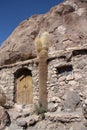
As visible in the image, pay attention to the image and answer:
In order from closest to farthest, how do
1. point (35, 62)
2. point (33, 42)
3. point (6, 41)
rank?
point (35, 62)
point (33, 42)
point (6, 41)

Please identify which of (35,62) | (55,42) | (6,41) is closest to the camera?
(35,62)

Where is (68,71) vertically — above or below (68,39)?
below

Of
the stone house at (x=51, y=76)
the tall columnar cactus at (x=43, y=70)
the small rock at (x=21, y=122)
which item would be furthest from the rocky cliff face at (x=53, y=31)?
the small rock at (x=21, y=122)

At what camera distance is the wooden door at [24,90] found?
15781 millimetres

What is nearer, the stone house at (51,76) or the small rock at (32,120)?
the small rock at (32,120)

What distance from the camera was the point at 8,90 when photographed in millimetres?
16219

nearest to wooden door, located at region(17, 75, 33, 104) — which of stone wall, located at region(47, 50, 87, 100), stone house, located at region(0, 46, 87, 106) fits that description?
stone house, located at region(0, 46, 87, 106)

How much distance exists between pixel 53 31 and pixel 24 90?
4503mm

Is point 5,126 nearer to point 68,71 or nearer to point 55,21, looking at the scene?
point 68,71

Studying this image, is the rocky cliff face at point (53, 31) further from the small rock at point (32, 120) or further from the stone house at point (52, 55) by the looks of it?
the small rock at point (32, 120)

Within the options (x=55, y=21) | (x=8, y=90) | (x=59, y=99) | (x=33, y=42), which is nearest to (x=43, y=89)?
(x=59, y=99)

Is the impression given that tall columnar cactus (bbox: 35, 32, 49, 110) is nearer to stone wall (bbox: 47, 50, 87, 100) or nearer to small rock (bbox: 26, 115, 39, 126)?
stone wall (bbox: 47, 50, 87, 100)

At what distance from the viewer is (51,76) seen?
46.2 feet

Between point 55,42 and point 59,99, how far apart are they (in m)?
4.31
